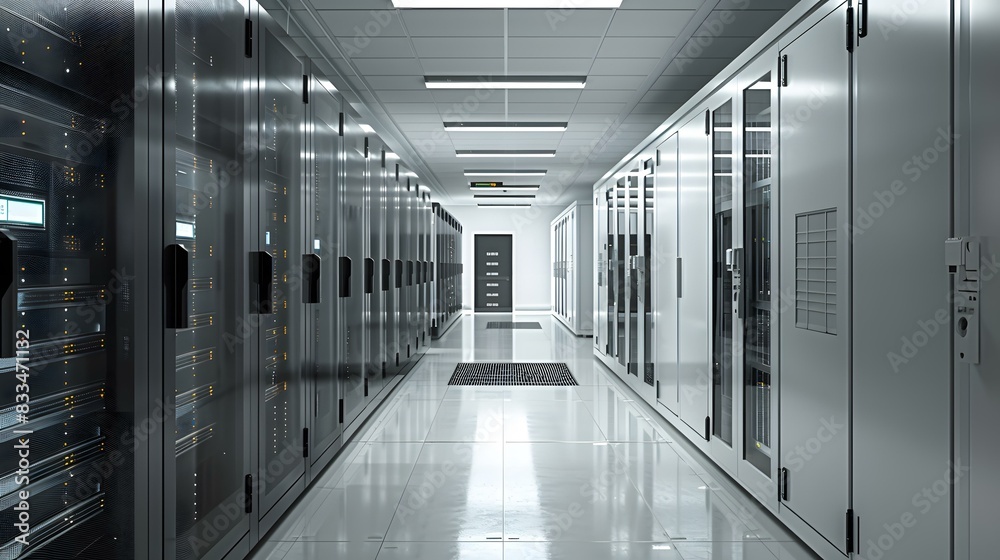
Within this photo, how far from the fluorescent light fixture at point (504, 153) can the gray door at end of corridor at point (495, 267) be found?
30.4 feet

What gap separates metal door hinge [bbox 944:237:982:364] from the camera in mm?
1736

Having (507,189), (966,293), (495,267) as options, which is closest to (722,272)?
(966,293)

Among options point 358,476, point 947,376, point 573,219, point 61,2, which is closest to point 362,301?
point 358,476

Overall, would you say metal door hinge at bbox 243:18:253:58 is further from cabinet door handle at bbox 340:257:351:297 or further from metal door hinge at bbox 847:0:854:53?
metal door hinge at bbox 847:0:854:53

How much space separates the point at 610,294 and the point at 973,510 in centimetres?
610

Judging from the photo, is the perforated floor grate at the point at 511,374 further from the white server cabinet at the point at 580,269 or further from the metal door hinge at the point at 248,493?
the metal door hinge at the point at 248,493

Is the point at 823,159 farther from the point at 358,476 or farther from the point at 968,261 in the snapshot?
the point at 358,476

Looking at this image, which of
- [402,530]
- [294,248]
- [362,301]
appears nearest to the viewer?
[402,530]

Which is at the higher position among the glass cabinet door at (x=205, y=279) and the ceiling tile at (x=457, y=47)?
the ceiling tile at (x=457, y=47)

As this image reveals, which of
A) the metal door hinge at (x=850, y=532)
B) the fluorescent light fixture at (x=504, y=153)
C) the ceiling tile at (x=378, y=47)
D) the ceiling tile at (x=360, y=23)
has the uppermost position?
the fluorescent light fixture at (x=504, y=153)

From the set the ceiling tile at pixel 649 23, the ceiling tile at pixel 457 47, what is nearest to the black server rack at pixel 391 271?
the ceiling tile at pixel 457 47

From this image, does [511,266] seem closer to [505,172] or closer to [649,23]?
[505,172]

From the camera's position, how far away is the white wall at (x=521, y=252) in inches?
785

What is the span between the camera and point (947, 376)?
1.86m
